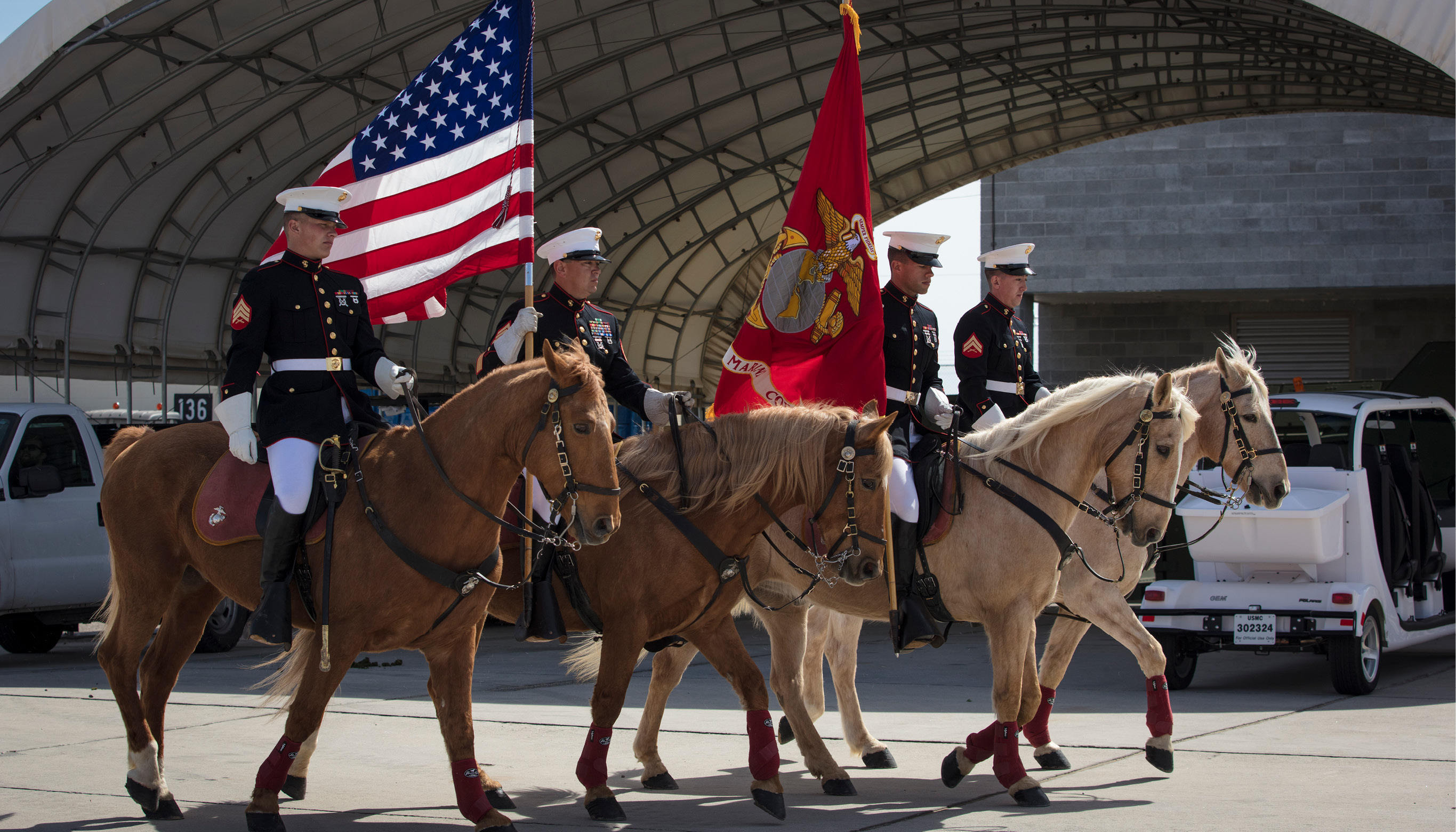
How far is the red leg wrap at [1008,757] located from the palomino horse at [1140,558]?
0.77m

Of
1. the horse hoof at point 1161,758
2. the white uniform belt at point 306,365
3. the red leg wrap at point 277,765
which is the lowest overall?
the horse hoof at point 1161,758

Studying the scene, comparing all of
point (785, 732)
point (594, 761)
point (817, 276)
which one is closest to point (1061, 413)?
point (817, 276)

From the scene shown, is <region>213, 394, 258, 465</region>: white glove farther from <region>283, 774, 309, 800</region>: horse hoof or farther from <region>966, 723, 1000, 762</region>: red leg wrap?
<region>966, 723, 1000, 762</region>: red leg wrap

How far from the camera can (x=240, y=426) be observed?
→ 17.0 feet

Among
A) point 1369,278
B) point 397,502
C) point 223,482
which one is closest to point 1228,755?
point 397,502

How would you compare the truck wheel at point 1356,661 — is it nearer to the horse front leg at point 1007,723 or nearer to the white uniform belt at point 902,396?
the horse front leg at point 1007,723

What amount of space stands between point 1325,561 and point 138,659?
24.4 feet

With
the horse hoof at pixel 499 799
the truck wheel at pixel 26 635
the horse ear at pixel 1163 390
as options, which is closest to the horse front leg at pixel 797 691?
the horse hoof at pixel 499 799

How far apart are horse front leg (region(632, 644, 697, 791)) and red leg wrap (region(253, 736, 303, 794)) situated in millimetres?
1838

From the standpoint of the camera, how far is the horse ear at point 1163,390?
5957 millimetres

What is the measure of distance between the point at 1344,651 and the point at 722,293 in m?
20.9

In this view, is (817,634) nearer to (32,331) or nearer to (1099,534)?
(1099,534)

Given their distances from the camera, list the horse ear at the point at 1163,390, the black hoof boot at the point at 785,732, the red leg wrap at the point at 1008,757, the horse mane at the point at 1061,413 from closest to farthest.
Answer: the red leg wrap at the point at 1008,757
the horse ear at the point at 1163,390
the horse mane at the point at 1061,413
the black hoof boot at the point at 785,732

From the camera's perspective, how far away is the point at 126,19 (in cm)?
1344
